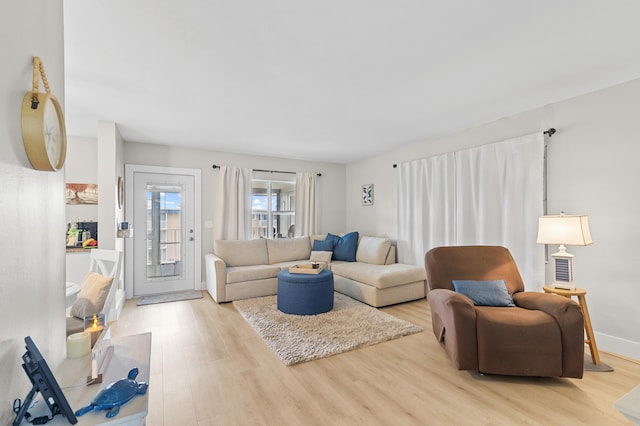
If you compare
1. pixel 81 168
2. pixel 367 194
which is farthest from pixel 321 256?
pixel 81 168

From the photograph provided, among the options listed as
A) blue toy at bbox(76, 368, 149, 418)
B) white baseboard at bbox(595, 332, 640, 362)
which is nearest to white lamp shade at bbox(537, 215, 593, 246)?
white baseboard at bbox(595, 332, 640, 362)

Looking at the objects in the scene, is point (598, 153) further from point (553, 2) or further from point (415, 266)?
point (415, 266)

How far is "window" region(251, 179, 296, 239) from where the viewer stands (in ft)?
18.5

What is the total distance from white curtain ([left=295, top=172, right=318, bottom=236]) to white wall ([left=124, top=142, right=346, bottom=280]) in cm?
21

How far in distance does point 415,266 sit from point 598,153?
247cm

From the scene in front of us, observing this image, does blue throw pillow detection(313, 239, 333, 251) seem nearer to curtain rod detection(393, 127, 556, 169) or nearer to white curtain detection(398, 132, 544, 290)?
white curtain detection(398, 132, 544, 290)

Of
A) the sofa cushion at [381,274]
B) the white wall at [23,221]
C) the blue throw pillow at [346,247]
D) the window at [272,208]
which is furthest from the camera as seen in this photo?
the window at [272,208]

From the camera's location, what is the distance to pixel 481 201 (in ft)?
12.1

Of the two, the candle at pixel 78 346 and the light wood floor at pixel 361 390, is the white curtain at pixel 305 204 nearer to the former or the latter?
the light wood floor at pixel 361 390

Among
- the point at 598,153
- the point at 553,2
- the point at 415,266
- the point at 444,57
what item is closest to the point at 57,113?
the point at 444,57

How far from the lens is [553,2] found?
166 cm

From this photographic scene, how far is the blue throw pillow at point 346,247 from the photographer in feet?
17.2

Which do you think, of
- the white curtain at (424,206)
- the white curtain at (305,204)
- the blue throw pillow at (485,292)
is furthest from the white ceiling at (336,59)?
the white curtain at (305,204)

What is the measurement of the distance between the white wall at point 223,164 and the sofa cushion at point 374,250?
127cm
